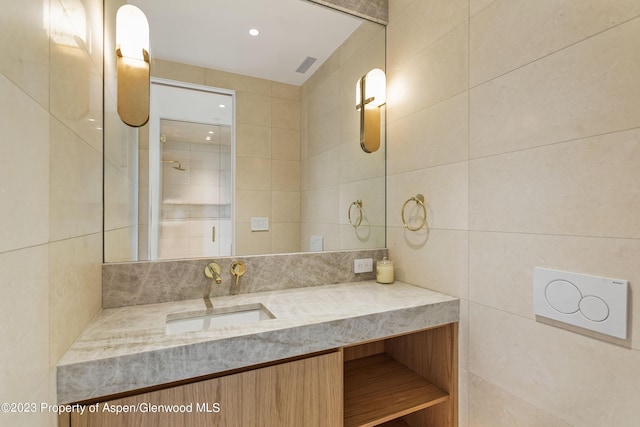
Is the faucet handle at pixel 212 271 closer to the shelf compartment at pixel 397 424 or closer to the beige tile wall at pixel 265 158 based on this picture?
the beige tile wall at pixel 265 158

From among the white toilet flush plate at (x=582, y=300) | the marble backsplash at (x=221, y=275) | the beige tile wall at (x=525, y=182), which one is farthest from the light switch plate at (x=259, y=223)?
the white toilet flush plate at (x=582, y=300)

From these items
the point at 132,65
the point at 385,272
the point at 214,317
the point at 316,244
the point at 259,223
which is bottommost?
the point at 214,317

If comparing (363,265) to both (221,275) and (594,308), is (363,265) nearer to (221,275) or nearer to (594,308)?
(221,275)

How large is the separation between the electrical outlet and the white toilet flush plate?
2.41 ft

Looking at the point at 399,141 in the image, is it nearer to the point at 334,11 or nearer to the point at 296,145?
the point at 296,145

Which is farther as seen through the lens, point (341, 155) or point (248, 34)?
point (341, 155)

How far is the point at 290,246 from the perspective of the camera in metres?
1.39

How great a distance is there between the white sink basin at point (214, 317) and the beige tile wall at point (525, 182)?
2.46 feet

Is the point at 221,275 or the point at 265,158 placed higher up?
the point at 265,158

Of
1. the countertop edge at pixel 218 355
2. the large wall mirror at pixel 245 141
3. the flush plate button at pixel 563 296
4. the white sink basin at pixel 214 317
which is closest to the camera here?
the countertop edge at pixel 218 355

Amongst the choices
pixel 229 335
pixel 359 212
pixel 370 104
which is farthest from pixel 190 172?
pixel 370 104

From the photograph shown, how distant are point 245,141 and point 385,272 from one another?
2.99 ft

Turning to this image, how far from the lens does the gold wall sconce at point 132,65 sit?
109 cm

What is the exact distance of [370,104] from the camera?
1.55 meters
